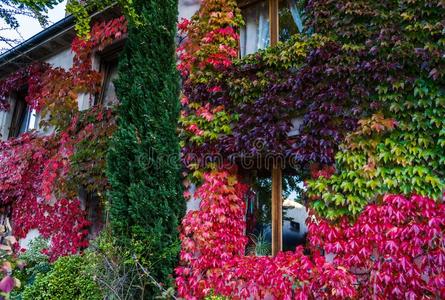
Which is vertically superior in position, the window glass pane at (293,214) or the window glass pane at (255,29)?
the window glass pane at (255,29)

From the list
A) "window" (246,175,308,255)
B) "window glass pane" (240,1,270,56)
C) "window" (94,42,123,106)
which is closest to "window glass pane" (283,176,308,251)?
"window" (246,175,308,255)

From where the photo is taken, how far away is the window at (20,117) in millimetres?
10578

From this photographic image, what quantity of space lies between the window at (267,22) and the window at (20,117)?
23.5 feet

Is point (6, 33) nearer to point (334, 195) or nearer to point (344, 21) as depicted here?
point (344, 21)

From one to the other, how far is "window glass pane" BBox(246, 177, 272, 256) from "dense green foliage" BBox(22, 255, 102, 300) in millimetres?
2634

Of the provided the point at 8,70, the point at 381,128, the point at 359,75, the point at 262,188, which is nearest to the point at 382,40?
the point at 359,75

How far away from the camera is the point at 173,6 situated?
21.9 ft

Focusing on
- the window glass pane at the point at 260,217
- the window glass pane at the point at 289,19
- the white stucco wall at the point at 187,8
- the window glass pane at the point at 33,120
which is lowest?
the window glass pane at the point at 260,217

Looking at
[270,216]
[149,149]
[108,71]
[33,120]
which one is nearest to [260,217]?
[270,216]

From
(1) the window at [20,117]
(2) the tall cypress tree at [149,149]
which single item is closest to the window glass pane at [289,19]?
(2) the tall cypress tree at [149,149]

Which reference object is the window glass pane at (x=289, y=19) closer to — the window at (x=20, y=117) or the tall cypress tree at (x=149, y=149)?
the tall cypress tree at (x=149, y=149)

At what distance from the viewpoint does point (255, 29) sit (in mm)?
6656

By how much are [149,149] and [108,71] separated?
4024 millimetres

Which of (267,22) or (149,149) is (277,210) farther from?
(267,22)
